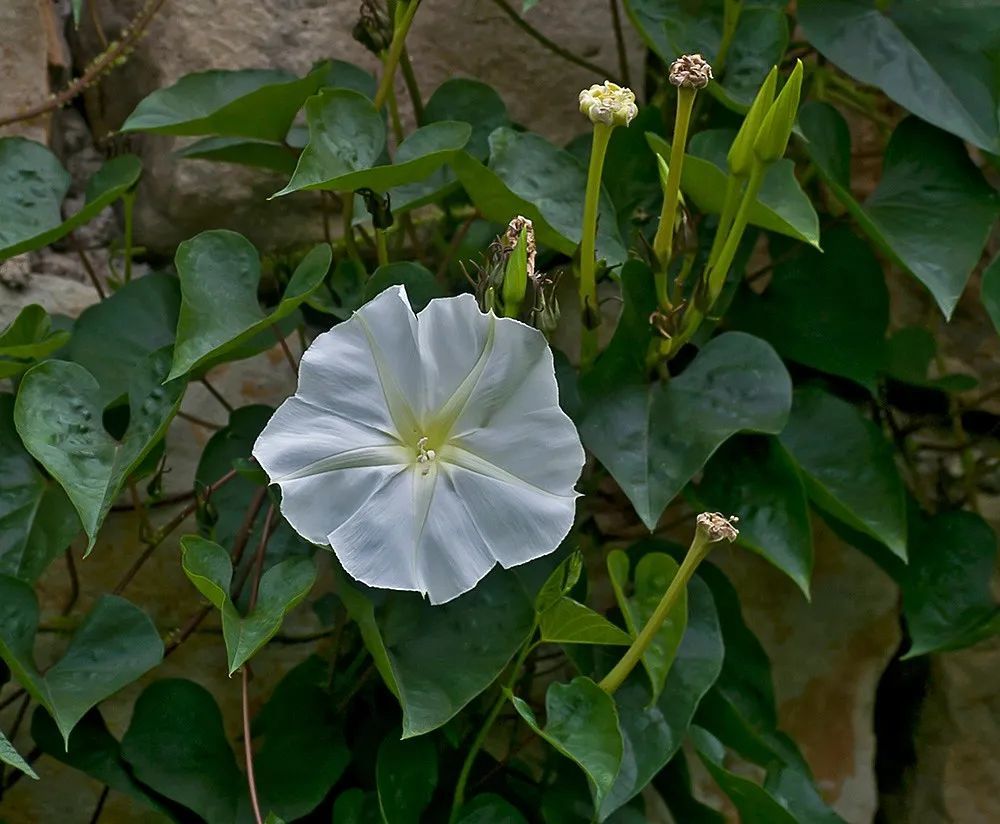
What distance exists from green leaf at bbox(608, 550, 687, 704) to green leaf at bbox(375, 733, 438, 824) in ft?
0.51

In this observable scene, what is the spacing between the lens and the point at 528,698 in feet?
3.24

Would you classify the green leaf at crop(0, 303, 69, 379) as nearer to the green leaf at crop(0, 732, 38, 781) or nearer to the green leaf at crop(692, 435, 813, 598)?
the green leaf at crop(0, 732, 38, 781)

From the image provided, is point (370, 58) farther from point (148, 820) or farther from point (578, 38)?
point (148, 820)

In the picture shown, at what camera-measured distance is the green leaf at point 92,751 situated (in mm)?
799

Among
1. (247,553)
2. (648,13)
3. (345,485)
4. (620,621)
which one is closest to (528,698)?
(620,621)

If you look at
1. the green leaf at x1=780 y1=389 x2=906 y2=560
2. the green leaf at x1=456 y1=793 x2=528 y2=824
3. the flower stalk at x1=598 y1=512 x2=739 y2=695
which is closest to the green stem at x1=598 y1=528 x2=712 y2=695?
the flower stalk at x1=598 y1=512 x2=739 y2=695

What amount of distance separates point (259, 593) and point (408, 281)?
0.23 m

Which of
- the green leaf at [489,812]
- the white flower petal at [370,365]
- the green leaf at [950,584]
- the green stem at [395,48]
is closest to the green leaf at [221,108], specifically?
the green stem at [395,48]

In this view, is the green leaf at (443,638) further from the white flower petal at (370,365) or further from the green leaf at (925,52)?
the green leaf at (925,52)

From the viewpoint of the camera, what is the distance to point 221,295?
78cm

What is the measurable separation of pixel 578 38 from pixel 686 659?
24.2 inches

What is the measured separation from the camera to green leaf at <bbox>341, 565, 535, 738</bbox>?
28.4 inches

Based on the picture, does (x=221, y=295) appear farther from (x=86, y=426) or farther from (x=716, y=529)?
(x=716, y=529)

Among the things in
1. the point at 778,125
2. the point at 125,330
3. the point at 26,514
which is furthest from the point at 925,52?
the point at 26,514
